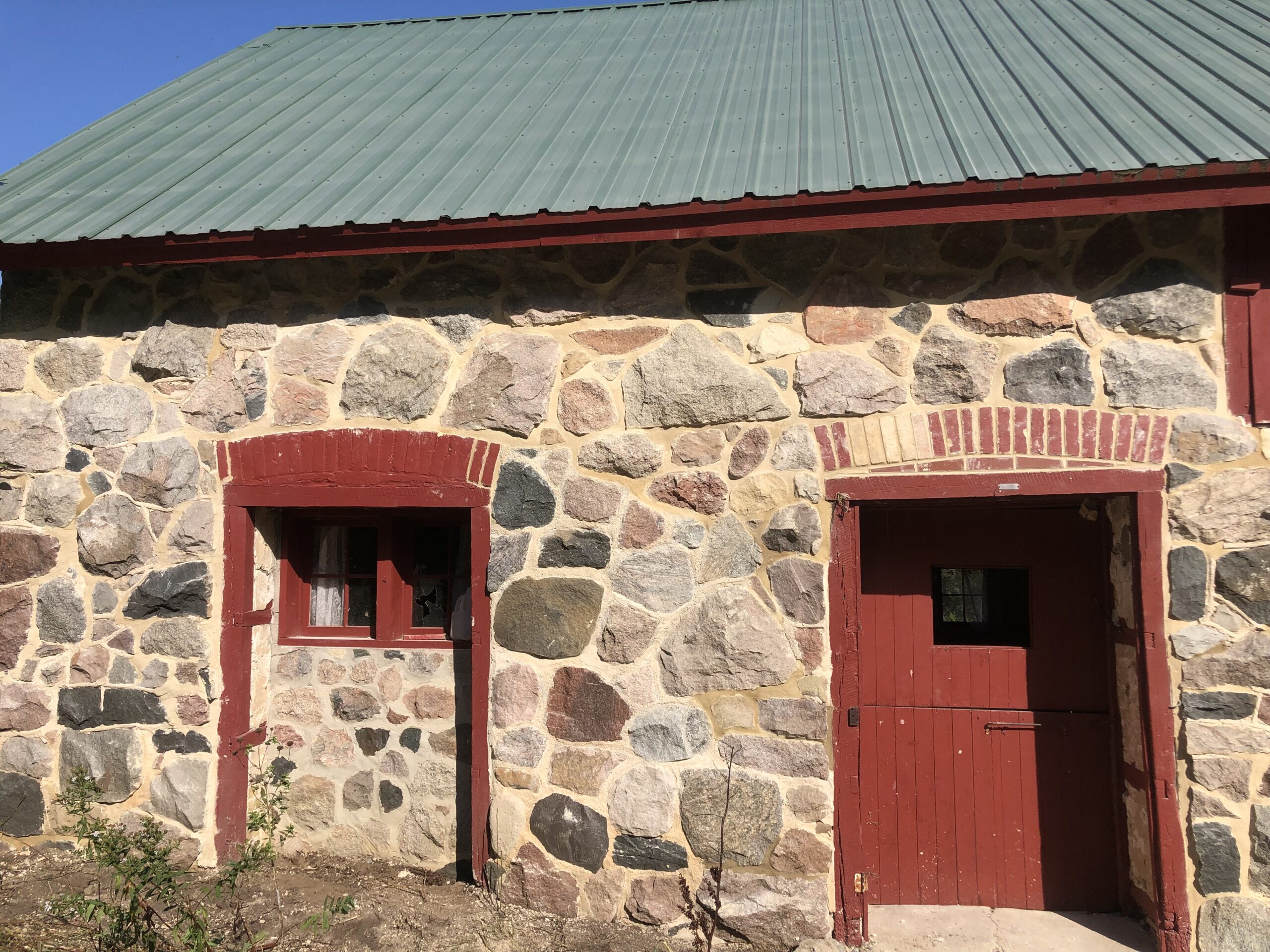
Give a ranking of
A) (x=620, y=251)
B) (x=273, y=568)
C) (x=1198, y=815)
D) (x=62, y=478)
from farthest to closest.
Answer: (x=273, y=568)
(x=62, y=478)
(x=620, y=251)
(x=1198, y=815)

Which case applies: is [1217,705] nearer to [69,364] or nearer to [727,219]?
[727,219]

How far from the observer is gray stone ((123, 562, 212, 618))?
415cm

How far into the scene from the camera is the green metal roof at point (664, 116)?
12.7ft

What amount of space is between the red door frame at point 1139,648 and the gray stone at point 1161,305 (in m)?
0.61

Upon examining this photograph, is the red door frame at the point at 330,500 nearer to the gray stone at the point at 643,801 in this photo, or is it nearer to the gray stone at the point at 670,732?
the gray stone at the point at 643,801

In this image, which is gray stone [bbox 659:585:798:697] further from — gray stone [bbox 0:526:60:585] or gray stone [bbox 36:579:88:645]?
gray stone [bbox 0:526:60:585]

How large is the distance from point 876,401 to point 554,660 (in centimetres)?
187

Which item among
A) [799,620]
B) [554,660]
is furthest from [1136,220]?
[554,660]

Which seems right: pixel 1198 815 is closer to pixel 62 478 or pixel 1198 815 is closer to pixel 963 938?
pixel 963 938

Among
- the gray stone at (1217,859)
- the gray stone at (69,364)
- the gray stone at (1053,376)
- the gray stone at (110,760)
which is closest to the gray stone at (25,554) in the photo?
the gray stone at (69,364)

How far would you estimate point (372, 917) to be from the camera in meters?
3.77

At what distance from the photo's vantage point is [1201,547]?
3.50 meters

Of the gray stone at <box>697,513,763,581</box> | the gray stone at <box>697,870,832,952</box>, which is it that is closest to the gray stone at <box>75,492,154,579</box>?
the gray stone at <box>697,513,763,581</box>

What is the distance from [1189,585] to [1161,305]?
1184 millimetres
